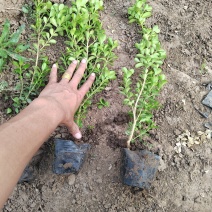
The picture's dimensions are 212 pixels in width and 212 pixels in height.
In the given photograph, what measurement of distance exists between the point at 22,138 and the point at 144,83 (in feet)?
4.11

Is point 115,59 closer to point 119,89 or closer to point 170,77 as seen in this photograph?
point 119,89

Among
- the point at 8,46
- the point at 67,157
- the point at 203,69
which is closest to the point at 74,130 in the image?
the point at 67,157

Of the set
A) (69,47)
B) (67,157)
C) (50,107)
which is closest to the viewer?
(50,107)

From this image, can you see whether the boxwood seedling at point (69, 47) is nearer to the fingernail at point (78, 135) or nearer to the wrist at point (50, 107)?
the fingernail at point (78, 135)

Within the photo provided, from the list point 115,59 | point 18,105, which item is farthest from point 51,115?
point 115,59

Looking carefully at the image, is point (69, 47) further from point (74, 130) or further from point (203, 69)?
point (203, 69)

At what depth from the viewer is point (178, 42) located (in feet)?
11.1

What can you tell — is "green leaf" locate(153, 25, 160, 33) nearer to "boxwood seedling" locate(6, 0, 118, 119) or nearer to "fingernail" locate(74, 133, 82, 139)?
"boxwood seedling" locate(6, 0, 118, 119)

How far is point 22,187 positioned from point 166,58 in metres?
1.87

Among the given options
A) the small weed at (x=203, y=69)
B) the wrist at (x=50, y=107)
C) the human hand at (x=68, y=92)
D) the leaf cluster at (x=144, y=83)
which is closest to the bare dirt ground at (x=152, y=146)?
the small weed at (x=203, y=69)

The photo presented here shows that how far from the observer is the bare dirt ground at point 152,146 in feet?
9.09

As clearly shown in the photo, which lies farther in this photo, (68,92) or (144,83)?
(144,83)

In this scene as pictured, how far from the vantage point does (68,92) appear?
2738 millimetres

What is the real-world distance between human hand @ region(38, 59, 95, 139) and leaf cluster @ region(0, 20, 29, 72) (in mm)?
353
